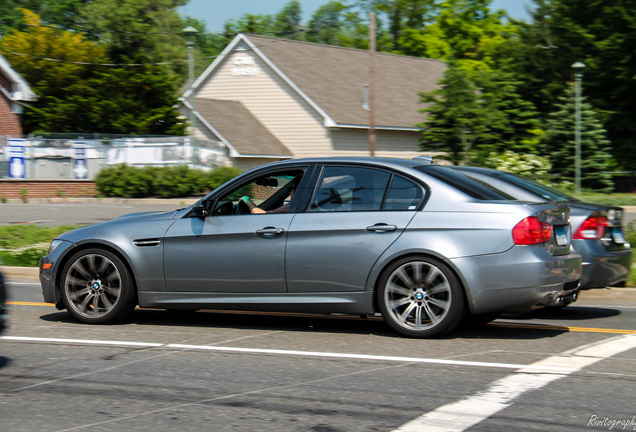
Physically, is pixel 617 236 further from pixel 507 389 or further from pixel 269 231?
pixel 507 389

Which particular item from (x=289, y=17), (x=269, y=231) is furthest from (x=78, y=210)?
(x=289, y=17)

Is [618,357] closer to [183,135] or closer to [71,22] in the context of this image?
[183,135]

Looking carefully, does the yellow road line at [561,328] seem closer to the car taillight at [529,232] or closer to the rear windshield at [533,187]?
the car taillight at [529,232]

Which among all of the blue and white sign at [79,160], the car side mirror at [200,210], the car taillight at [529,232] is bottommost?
the car taillight at [529,232]

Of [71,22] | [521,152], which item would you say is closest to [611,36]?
[521,152]

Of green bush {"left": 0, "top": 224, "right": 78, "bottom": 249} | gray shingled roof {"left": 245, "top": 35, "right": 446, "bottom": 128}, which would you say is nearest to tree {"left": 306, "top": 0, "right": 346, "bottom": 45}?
gray shingled roof {"left": 245, "top": 35, "right": 446, "bottom": 128}

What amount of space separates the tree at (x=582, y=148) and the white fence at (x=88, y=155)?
1473 centimetres

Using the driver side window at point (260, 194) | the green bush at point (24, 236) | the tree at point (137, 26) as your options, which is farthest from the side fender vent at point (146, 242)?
the tree at point (137, 26)

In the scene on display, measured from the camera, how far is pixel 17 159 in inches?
1352

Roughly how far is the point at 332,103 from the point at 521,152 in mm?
10323

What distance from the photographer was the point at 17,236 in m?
16.2

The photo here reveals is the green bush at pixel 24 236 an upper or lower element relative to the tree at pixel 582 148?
lower

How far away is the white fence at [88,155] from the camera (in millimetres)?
34375

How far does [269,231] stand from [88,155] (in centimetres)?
2992
